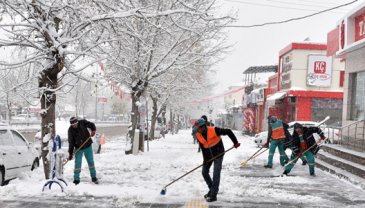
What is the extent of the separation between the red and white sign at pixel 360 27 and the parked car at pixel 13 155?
35.4ft

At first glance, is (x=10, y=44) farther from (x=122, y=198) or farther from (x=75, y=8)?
(x=122, y=198)

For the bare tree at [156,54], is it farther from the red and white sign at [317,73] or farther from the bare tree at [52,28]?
the red and white sign at [317,73]

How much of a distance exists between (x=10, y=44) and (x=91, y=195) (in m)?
3.86

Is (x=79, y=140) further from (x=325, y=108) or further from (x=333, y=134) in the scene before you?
(x=325, y=108)

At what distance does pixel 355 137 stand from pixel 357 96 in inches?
117

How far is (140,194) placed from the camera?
7.63m

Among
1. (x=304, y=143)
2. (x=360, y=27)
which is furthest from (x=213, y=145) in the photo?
(x=360, y=27)

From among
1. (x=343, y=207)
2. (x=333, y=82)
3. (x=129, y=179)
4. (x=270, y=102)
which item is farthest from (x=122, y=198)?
(x=270, y=102)

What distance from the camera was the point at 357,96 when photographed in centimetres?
1511

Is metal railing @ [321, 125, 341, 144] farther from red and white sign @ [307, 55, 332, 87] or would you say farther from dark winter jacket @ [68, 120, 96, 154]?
dark winter jacket @ [68, 120, 96, 154]

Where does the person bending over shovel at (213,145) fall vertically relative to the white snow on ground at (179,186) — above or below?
above

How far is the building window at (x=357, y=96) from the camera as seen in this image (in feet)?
47.5

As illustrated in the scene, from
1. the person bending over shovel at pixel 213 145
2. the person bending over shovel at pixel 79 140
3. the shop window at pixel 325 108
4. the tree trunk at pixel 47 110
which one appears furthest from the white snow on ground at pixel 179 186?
the shop window at pixel 325 108

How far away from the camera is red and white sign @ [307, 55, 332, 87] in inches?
1042
